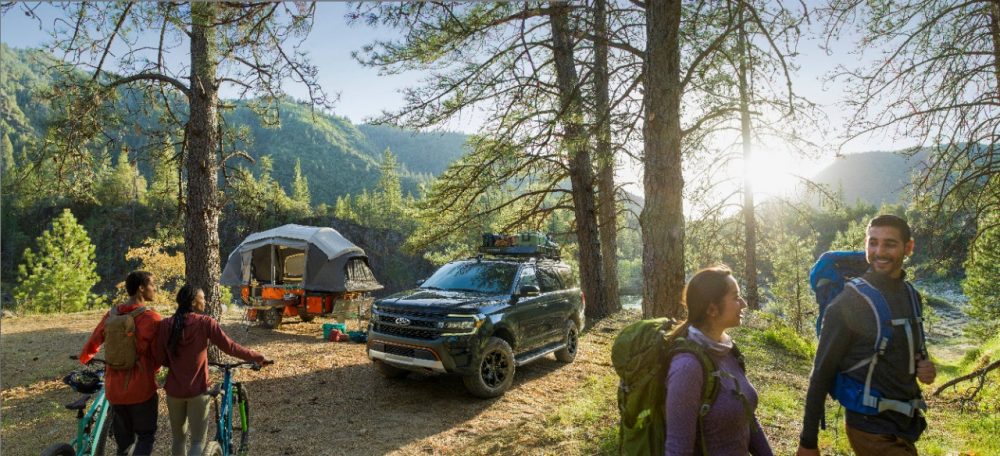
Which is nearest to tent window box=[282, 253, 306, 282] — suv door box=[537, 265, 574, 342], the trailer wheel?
the trailer wheel

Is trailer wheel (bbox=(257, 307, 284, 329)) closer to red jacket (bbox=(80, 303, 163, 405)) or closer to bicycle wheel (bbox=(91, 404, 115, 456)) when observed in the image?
bicycle wheel (bbox=(91, 404, 115, 456))

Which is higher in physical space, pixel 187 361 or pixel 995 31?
pixel 995 31

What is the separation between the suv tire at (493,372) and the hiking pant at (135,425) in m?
3.70

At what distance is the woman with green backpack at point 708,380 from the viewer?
2.09 metres

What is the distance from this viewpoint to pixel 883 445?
8.52ft

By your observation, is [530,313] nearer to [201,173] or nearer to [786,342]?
[201,173]

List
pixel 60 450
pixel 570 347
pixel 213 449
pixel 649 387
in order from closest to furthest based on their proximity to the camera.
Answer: pixel 649 387 < pixel 60 450 < pixel 213 449 < pixel 570 347

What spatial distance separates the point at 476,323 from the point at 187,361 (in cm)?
353

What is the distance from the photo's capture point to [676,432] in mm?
2086

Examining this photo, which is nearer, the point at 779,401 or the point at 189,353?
the point at 189,353

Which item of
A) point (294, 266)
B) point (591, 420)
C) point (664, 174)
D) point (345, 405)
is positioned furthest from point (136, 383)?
point (294, 266)

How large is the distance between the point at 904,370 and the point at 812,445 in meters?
0.60

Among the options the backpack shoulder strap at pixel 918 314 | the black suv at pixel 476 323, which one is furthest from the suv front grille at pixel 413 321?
the backpack shoulder strap at pixel 918 314

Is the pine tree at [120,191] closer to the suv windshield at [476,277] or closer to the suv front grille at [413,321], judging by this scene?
the suv windshield at [476,277]
